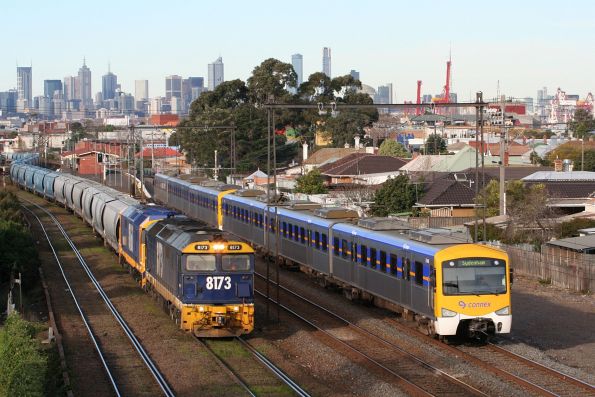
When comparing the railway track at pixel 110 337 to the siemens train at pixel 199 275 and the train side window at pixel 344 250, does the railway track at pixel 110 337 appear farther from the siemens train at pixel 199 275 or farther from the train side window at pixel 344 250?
the train side window at pixel 344 250

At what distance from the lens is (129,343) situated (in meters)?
26.8

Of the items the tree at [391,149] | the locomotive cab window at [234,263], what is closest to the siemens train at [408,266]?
the locomotive cab window at [234,263]

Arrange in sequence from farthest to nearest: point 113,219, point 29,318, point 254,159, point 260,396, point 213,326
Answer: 1. point 254,159
2. point 113,219
3. point 29,318
4. point 213,326
5. point 260,396

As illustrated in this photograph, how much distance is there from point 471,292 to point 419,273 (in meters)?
1.87

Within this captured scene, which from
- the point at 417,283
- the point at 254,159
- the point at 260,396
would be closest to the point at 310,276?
the point at 417,283

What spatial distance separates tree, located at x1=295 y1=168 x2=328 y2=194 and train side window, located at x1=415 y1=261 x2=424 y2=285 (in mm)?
48467

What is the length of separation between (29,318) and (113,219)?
14204 millimetres

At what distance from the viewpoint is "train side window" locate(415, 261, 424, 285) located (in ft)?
86.1

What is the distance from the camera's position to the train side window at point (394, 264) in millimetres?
28375

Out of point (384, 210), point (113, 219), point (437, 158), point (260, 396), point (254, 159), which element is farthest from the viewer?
point (254, 159)

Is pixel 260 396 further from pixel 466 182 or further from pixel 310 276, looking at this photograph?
pixel 466 182

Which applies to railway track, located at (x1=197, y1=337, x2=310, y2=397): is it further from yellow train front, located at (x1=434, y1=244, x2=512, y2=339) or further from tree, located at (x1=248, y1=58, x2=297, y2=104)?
tree, located at (x1=248, y1=58, x2=297, y2=104)

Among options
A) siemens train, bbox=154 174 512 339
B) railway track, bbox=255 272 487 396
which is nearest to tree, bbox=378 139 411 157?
siemens train, bbox=154 174 512 339

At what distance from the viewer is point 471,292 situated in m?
25.0
